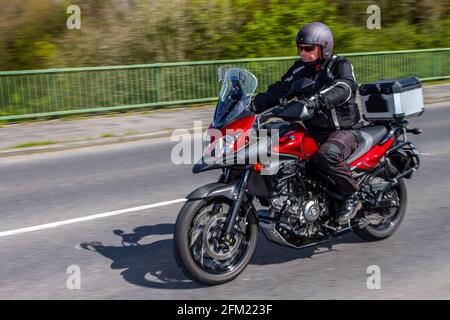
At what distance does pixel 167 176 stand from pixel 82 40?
9.70 m

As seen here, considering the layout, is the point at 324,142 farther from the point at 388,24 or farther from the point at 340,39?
the point at 388,24

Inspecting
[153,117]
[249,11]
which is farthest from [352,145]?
[249,11]

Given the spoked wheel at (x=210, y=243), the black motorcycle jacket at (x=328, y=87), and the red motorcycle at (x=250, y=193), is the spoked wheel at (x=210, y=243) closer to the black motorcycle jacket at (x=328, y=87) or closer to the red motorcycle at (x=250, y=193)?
the red motorcycle at (x=250, y=193)

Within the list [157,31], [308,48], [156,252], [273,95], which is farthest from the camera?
[157,31]

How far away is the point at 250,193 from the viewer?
203 inches

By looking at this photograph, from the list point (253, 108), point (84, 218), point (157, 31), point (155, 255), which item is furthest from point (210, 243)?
point (157, 31)

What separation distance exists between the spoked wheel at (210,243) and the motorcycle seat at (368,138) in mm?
1116

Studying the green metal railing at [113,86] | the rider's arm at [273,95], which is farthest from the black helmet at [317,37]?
the green metal railing at [113,86]

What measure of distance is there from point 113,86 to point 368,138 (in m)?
11.0

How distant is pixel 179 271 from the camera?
546 centimetres

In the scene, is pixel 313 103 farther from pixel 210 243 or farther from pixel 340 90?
pixel 210 243

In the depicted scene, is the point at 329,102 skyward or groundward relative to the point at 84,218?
skyward

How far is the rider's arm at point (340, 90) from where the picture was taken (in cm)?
525

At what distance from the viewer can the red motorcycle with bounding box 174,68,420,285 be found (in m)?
4.92
